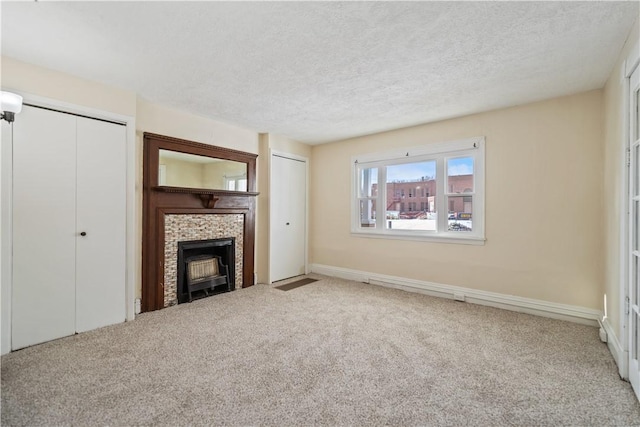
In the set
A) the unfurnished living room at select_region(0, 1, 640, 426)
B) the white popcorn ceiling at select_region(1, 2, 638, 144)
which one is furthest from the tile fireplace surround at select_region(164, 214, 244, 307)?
the white popcorn ceiling at select_region(1, 2, 638, 144)

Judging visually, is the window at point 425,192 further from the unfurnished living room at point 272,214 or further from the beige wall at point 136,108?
the beige wall at point 136,108

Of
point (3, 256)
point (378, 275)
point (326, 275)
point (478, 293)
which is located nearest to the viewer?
point (3, 256)

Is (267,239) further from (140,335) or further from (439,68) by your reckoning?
(439,68)

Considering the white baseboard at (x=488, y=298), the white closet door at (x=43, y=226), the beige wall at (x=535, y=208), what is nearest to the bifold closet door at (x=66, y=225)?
the white closet door at (x=43, y=226)

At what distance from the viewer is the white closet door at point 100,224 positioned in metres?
2.94

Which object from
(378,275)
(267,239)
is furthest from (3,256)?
(378,275)

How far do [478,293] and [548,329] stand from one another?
89 cm

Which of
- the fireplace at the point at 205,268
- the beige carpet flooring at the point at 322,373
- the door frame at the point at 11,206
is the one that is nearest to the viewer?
the beige carpet flooring at the point at 322,373

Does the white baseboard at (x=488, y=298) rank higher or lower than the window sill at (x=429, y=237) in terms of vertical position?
lower

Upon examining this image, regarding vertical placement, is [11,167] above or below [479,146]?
below

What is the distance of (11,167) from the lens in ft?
8.30

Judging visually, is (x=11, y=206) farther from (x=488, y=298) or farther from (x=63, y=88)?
(x=488, y=298)

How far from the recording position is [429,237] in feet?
14.1

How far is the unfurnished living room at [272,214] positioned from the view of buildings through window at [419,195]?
0.04m
